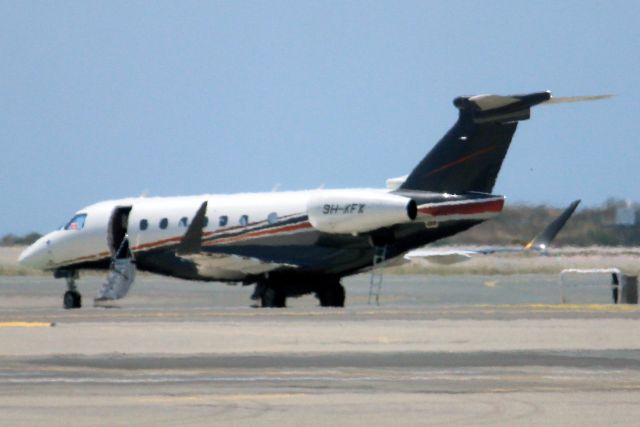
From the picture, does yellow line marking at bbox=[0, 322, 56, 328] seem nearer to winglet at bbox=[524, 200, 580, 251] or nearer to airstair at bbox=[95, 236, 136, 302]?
airstair at bbox=[95, 236, 136, 302]

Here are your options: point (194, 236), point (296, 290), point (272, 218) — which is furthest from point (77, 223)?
point (296, 290)

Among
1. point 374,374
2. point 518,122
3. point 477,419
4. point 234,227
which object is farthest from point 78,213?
point 477,419

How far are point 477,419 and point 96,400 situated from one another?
4218mm

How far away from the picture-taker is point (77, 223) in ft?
163

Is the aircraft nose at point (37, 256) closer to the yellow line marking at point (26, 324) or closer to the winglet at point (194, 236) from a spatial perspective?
the winglet at point (194, 236)

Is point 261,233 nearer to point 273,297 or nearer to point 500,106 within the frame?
point 273,297

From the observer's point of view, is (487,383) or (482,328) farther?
(482,328)

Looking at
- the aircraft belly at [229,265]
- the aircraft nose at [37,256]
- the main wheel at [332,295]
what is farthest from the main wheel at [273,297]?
the aircraft nose at [37,256]

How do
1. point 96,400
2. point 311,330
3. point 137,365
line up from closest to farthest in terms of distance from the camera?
point 96,400 < point 137,365 < point 311,330

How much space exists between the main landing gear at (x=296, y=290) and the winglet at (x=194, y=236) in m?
2.12

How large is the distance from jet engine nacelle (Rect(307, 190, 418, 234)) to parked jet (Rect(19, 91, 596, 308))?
3 cm

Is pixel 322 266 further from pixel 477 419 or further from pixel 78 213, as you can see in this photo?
pixel 477 419

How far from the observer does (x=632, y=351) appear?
24.3 metres

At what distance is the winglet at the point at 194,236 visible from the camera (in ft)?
147
